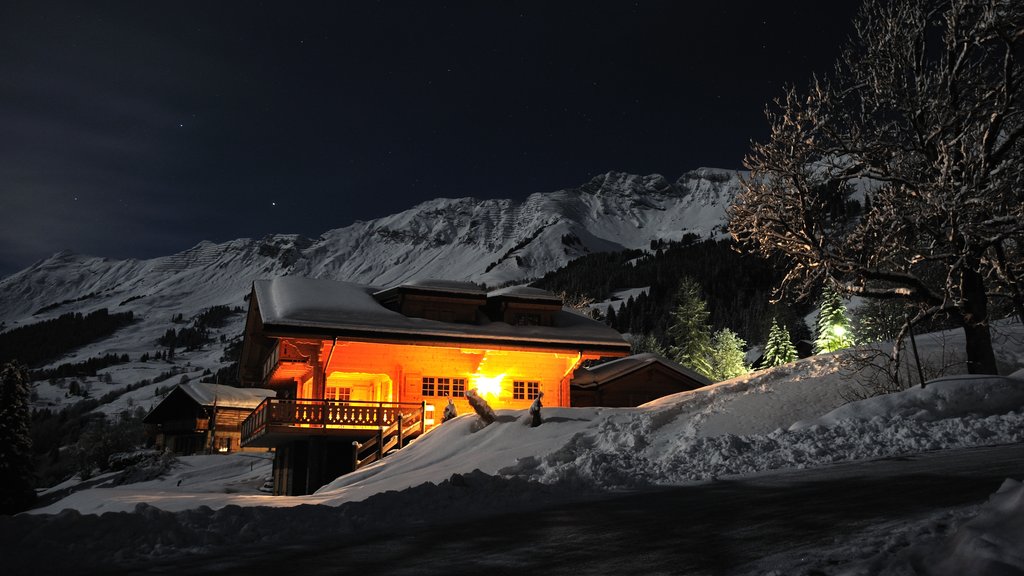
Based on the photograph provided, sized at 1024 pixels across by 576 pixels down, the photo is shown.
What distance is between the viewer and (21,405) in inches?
1805

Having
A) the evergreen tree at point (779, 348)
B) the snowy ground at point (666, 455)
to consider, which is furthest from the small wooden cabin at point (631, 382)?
the evergreen tree at point (779, 348)

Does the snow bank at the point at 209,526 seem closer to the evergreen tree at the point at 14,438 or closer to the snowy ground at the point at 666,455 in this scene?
the snowy ground at the point at 666,455

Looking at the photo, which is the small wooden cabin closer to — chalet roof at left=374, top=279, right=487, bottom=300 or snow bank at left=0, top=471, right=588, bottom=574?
chalet roof at left=374, top=279, right=487, bottom=300

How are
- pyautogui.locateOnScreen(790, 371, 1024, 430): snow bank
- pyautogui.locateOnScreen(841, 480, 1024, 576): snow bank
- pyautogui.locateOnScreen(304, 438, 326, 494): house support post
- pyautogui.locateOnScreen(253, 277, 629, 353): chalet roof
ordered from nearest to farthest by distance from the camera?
1. pyautogui.locateOnScreen(841, 480, 1024, 576): snow bank
2. pyautogui.locateOnScreen(790, 371, 1024, 430): snow bank
3. pyautogui.locateOnScreen(304, 438, 326, 494): house support post
4. pyautogui.locateOnScreen(253, 277, 629, 353): chalet roof

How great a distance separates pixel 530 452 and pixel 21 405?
41790 mm

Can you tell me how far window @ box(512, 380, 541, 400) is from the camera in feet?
109

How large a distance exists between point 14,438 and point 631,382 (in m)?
36.6

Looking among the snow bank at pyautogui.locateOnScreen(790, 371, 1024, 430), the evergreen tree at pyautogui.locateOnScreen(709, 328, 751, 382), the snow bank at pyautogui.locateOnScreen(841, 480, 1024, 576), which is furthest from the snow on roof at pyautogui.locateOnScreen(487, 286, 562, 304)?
the evergreen tree at pyautogui.locateOnScreen(709, 328, 751, 382)

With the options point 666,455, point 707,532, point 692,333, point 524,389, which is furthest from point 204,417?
point 707,532

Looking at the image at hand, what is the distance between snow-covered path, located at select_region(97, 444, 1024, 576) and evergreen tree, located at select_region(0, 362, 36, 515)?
147 ft

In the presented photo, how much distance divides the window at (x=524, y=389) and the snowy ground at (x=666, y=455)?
9.52 metres

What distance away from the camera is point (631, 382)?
39.6 m

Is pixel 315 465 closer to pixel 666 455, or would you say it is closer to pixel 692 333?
pixel 666 455

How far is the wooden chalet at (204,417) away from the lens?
235ft
